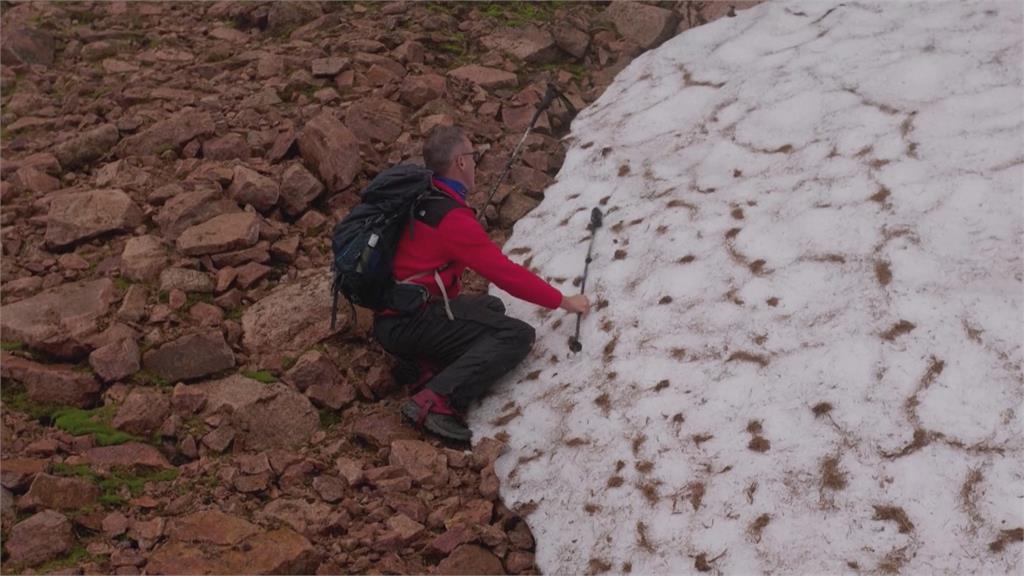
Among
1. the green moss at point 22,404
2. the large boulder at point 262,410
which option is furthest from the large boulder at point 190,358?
the green moss at point 22,404

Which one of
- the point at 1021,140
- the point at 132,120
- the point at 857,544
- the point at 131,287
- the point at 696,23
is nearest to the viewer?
the point at 857,544

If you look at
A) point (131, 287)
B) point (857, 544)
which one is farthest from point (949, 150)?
point (131, 287)

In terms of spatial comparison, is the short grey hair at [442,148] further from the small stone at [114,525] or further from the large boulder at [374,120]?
the small stone at [114,525]

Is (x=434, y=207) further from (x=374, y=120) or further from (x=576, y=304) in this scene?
(x=374, y=120)

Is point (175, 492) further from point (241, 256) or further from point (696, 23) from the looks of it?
point (696, 23)

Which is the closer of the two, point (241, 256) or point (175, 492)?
point (175, 492)

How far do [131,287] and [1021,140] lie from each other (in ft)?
22.8

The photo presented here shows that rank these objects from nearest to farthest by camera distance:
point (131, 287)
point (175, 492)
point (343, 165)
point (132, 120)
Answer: point (175, 492) → point (131, 287) → point (343, 165) → point (132, 120)

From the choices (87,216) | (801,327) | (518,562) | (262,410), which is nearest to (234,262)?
(87,216)

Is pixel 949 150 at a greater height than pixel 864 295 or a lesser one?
greater

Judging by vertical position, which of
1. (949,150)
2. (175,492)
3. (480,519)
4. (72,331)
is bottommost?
(480,519)

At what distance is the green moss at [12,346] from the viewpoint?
7.03m

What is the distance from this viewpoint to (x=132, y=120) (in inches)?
378

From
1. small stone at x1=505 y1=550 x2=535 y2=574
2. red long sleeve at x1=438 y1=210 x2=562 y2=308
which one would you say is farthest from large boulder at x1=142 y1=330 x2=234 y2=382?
small stone at x1=505 y1=550 x2=535 y2=574
